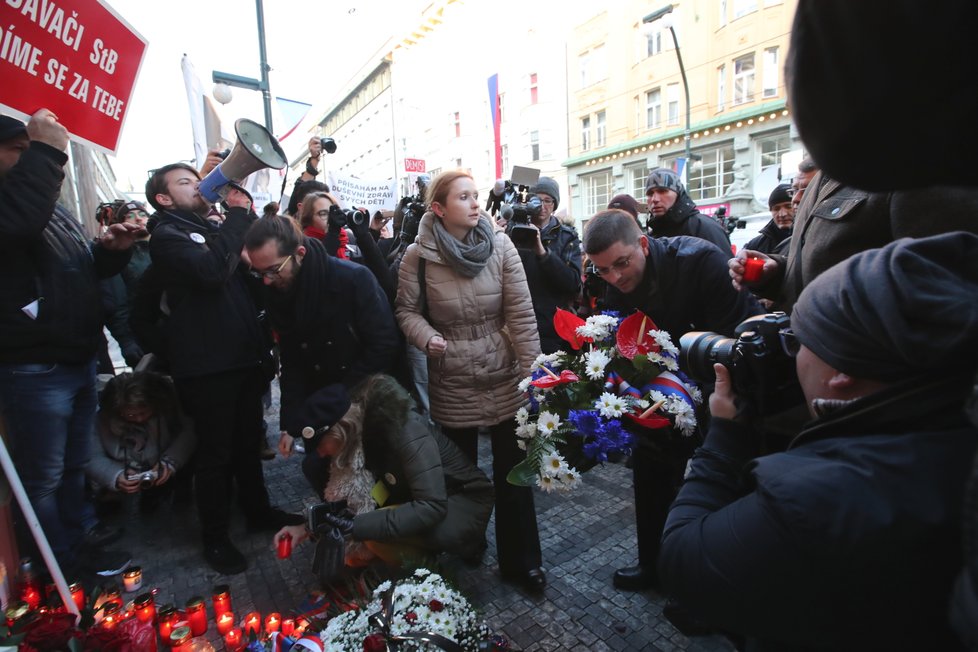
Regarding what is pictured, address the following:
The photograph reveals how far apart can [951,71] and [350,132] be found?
5480 cm

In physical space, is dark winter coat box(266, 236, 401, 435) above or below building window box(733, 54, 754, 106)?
below

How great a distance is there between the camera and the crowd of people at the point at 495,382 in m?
0.86

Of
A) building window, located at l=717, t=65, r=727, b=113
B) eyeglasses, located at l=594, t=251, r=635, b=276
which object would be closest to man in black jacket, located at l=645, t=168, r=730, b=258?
eyeglasses, located at l=594, t=251, r=635, b=276

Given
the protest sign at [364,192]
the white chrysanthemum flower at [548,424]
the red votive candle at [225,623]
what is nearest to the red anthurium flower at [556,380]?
the white chrysanthemum flower at [548,424]

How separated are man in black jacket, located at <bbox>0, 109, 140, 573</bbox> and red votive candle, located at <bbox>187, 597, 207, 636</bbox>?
0.94m

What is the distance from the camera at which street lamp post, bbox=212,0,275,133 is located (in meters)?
6.57

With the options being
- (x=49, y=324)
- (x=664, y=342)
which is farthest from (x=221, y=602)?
(x=664, y=342)

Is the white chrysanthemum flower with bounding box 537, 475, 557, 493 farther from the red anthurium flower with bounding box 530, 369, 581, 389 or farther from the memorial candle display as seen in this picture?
the memorial candle display

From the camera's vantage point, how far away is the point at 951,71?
0.66 meters

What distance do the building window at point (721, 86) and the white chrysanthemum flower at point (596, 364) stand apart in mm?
22968

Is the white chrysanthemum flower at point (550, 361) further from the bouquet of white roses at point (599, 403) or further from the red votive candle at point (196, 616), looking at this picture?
the red votive candle at point (196, 616)

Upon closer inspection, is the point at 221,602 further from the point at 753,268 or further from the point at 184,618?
the point at 753,268

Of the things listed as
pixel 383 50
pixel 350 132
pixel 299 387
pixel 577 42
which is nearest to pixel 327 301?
pixel 299 387

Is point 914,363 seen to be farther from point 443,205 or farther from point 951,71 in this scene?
point 443,205
